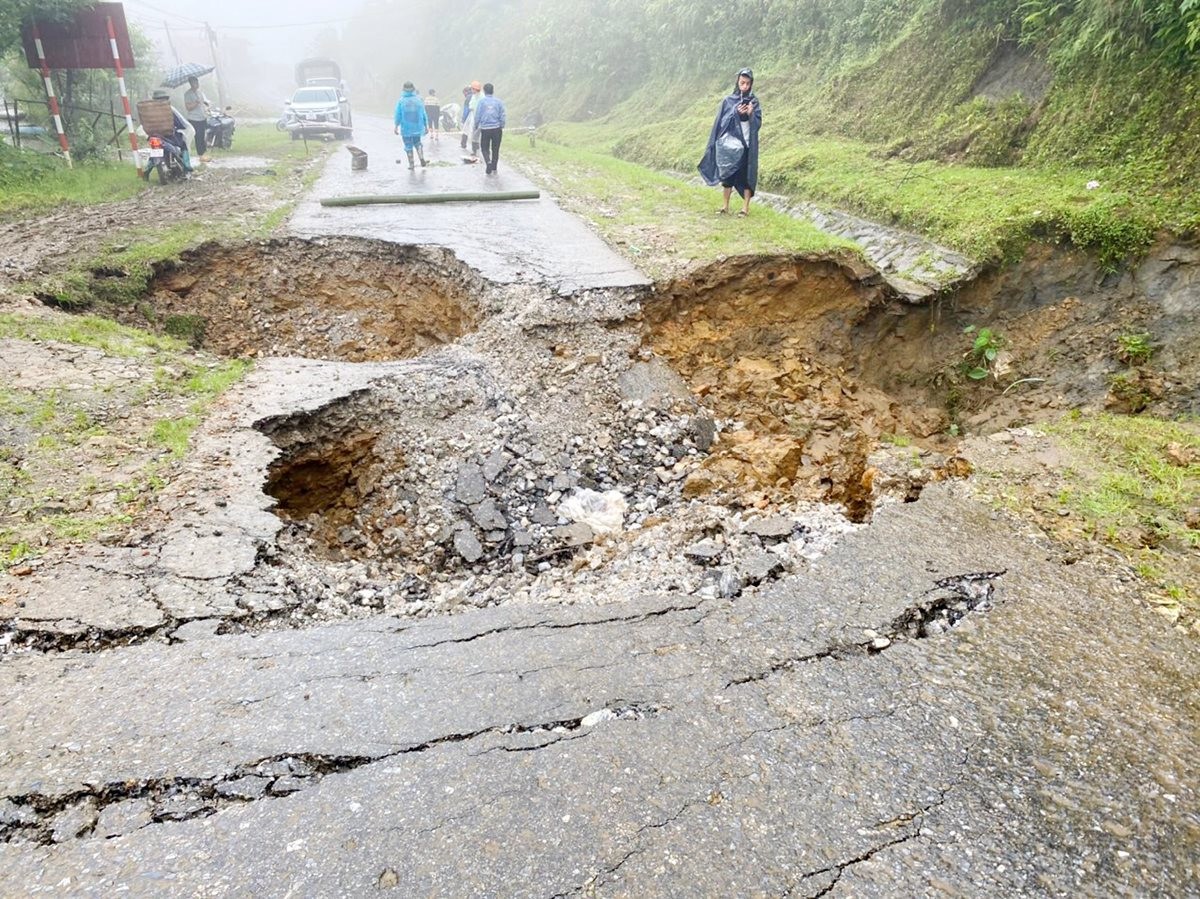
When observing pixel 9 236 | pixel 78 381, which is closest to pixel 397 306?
pixel 78 381

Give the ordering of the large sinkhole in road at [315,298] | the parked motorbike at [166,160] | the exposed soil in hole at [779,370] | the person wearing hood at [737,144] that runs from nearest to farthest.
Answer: the exposed soil in hole at [779,370] < the large sinkhole in road at [315,298] < the person wearing hood at [737,144] < the parked motorbike at [166,160]

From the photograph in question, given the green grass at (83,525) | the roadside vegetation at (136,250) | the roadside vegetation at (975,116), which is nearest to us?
the green grass at (83,525)

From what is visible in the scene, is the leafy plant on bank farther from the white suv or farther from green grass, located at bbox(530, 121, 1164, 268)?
the white suv

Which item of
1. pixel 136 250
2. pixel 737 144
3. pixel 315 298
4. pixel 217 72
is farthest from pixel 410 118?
pixel 217 72

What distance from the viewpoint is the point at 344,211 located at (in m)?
10.2

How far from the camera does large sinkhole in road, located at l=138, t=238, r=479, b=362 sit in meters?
7.74

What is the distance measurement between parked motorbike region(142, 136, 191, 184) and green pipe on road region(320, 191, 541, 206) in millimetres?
4319

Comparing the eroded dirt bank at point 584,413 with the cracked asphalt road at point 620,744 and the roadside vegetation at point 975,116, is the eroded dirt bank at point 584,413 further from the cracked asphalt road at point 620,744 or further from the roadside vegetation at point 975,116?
the roadside vegetation at point 975,116

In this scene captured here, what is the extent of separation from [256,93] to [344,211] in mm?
64004

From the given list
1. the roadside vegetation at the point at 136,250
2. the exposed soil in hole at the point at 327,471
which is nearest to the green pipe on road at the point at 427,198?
the roadside vegetation at the point at 136,250

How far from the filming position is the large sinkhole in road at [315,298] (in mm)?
7742

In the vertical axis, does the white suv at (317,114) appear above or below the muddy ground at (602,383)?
above

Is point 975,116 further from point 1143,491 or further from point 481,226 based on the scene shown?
point 1143,491

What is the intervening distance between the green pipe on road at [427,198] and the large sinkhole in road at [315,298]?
213 cm
